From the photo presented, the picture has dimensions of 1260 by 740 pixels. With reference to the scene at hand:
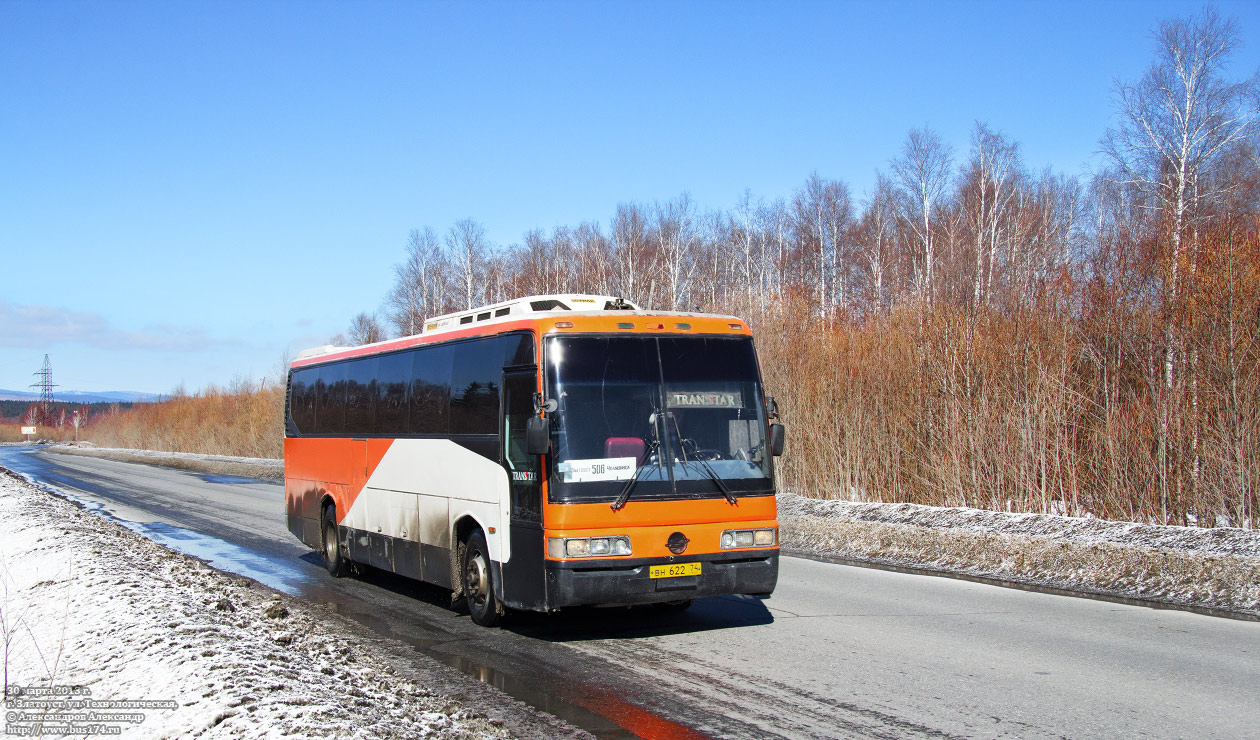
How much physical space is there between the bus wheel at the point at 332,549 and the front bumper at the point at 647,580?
6.17 metres

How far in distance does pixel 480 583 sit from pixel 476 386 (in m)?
1.91

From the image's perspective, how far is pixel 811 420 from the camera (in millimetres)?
20453

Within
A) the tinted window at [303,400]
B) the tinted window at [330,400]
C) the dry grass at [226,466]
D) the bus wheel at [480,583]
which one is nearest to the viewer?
the bus wheel at [480,583]

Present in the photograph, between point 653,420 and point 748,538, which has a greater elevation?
point 653,420

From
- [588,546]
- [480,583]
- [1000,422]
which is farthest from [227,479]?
[588,546]

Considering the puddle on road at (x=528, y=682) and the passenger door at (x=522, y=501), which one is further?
the passenger door at (x=522, y=501)

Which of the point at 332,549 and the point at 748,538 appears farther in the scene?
the point at 332,549

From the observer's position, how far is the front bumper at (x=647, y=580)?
8.36 meters

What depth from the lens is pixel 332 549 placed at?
13961mm

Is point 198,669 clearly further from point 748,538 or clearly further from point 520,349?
point 748,538

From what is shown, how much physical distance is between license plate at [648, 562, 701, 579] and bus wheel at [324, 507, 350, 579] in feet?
21.2

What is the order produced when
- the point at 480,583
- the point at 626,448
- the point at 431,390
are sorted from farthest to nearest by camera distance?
the point at 431,390 < the point at 480,583 < the point at 626,448

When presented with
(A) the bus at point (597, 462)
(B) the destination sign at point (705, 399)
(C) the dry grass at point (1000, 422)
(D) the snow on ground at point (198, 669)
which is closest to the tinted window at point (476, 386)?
(A) the bus at point (597, 462)

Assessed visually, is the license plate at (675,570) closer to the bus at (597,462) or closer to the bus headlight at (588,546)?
the bus at (597,462)
